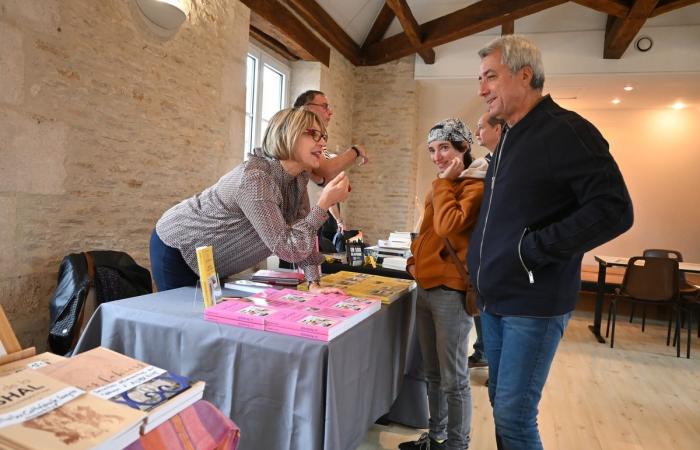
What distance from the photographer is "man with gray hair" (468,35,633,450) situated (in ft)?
4.05

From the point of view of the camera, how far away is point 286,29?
16.0 ft

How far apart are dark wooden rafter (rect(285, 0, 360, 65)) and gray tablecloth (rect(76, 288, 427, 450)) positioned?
4367mm

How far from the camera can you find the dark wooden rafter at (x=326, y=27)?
200 inches

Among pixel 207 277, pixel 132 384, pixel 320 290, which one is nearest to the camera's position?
pixel 132 384

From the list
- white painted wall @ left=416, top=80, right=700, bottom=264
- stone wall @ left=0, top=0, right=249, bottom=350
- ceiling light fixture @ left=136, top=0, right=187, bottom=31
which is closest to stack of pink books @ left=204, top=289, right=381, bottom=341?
stone wall @ left=0, top=0, right=249, bottom=350

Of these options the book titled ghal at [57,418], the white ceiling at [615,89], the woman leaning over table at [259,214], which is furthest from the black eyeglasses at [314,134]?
the white ceiling at [615,89]

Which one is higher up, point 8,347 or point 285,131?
point 285,131

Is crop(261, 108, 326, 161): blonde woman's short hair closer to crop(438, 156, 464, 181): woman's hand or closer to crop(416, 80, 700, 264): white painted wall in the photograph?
crop(438, 156, 464, 181): woman's hand

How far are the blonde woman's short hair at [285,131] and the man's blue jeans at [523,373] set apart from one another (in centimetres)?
96

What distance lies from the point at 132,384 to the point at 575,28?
22.3 ft

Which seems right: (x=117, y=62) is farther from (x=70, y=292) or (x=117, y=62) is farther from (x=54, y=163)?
(x=70, y=292)

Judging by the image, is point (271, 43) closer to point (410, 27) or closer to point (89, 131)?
point (410, 27)

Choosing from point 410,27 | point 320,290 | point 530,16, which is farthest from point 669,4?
point 320,290

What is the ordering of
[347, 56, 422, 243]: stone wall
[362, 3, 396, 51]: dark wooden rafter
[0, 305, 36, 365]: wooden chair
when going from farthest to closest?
[347, 56, 422, 243]: stone wall → [362, 3, 396, 51]: dark wooden rafter → [0, 305, 36, 365]: wooden chair
